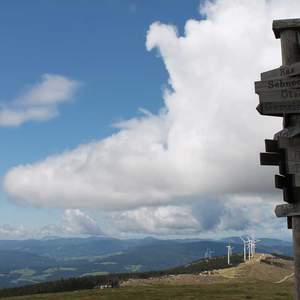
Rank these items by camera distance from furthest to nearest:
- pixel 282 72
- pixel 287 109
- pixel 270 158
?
1. pixel 270 158
2. pixel 282 72
3. pixel 287 109

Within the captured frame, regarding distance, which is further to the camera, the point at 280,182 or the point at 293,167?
the point at 280,182

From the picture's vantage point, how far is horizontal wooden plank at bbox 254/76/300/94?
11156mm

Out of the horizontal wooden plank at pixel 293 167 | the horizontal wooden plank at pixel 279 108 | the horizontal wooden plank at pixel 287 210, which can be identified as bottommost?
the horizontal wooden plank at pixel 287 210

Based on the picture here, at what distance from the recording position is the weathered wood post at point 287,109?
437 inches

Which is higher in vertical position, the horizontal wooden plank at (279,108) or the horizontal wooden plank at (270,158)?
the horizontal wooden plank at (279,108)

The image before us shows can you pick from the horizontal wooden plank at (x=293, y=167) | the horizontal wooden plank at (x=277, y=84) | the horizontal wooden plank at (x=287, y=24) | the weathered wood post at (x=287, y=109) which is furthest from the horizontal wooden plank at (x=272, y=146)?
the horizontal wooden plank at (x=287, y=24)

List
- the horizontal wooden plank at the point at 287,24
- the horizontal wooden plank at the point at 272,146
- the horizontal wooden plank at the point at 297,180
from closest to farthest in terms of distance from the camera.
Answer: the horizontal wooden plank at the point at 297,180
the horizontal wooden plank at the point at 287,24
the horizontal wooden plank at the point at 272,146

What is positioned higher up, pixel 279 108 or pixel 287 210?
pixel 279 108

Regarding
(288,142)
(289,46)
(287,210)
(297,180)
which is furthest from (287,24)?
(287,210)

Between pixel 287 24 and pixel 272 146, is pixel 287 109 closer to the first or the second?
pixel 272 146

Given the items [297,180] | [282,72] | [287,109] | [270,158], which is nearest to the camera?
[297,180]

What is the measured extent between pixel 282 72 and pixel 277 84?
28 cm

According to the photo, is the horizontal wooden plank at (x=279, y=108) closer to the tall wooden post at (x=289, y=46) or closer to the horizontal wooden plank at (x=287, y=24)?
the tall wooden post at (x=289, y=46)

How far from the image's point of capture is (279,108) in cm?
1116
